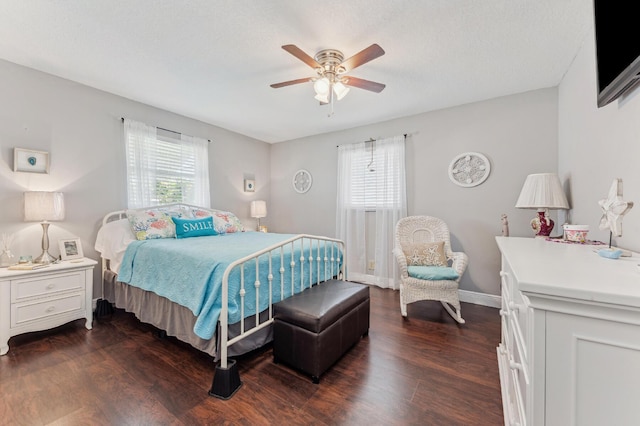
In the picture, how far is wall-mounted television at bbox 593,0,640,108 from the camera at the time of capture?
1.01 metres

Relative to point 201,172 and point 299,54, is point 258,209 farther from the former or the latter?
point 299,54

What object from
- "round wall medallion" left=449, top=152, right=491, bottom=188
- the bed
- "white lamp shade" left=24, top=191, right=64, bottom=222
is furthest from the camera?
"round wall medallion" left=449, top=152, right=491, bottom=188

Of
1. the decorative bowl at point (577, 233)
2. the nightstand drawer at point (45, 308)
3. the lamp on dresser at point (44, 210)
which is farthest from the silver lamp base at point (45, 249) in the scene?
the decorative bowl at point (577, 233)

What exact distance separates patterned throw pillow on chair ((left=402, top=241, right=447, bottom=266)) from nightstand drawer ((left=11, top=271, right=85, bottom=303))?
3397mm

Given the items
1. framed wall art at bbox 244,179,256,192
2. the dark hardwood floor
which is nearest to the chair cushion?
the dark hardwood floor

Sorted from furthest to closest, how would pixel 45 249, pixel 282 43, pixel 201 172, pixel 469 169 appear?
pixel 201 172 → pixel 469 169 → pixel 45 249 → pixel 282 43

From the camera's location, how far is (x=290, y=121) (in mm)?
3971

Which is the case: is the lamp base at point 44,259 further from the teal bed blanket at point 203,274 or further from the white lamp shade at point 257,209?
the white lamp shade at point 257,209

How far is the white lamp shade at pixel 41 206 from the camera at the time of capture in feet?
7.70

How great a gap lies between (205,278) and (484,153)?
3339 millimetres

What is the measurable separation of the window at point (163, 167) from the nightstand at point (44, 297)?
3.46 ft

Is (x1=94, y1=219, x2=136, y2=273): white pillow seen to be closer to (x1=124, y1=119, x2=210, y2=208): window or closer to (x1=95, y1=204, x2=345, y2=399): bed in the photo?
(x1=95, y1=204, x2=345, y2=399): bed

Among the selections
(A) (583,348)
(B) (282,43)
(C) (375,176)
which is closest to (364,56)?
(B) (282,43)

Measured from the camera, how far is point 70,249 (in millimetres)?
2670
